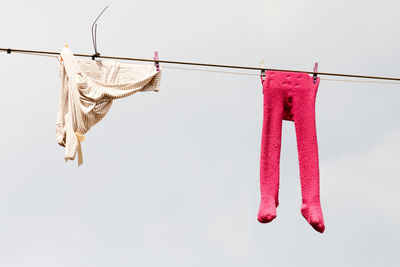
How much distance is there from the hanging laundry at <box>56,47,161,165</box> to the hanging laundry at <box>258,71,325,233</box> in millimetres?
1123

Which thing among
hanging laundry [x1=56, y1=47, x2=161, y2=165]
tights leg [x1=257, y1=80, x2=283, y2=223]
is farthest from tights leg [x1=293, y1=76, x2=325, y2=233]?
hanging laundry [x1=56, y1=47, x2=161, y2=165]

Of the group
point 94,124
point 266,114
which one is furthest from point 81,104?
point 266,114

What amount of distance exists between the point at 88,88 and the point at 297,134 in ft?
6.59

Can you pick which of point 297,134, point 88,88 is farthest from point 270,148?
point 88,88

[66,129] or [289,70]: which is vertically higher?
[289,70]

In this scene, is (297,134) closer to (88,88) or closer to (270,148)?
Result: (270,148)

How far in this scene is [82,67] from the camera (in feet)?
37.0

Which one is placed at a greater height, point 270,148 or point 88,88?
point 88,88

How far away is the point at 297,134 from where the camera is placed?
37.0ft

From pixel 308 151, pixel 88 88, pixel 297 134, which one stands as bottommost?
pixel 308 151

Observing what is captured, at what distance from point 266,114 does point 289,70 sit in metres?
0.48

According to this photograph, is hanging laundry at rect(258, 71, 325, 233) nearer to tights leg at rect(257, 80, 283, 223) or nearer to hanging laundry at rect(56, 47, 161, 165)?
tights leg at rect(257, 80, 283, 223)

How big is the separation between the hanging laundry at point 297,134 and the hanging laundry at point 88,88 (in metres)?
1.12

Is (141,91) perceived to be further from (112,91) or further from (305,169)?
(305,169)
